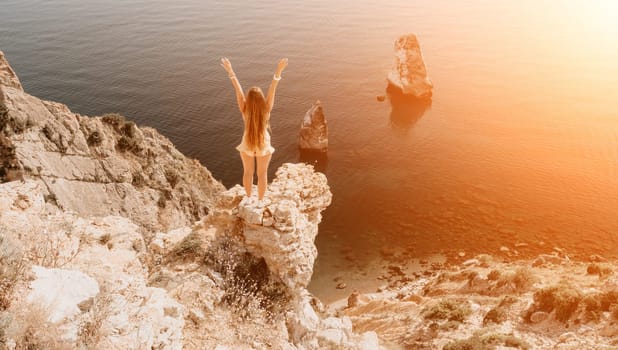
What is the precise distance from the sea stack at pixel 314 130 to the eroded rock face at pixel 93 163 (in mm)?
23869

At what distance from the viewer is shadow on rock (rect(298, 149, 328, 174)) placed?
184ft

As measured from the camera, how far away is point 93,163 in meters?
26.0

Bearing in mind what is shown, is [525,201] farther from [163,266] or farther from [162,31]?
[162,31]

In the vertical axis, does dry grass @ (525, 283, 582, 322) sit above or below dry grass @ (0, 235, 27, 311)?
below

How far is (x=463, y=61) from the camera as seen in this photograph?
92188mm

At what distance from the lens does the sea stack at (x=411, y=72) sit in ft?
250

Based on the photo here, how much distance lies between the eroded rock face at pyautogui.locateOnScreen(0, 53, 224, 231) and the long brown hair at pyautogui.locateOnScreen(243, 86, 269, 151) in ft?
50.5

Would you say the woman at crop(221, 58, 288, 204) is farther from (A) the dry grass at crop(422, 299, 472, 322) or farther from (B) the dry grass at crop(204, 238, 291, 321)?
(A) the dry grass at crop(422, 299, 472, 322)

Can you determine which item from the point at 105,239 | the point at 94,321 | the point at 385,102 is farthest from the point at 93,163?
the point at 385,102

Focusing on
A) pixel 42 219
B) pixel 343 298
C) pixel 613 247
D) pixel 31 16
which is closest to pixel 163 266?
pixel 42 219

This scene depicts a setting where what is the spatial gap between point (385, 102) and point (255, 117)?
70704 millimetres

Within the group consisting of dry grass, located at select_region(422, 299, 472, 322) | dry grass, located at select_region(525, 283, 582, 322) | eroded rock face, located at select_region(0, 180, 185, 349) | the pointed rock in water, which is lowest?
dry grass, located at select_region(422, 299, 472, 322)

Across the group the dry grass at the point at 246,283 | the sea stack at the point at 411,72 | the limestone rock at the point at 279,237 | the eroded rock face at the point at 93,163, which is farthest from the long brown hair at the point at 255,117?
the sea stack at the point at 411,72

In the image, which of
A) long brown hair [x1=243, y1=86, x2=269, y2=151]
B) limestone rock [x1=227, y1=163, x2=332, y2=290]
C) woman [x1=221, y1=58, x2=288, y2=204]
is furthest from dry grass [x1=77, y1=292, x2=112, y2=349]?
limestone rock [x1=227, y1=163, x2=332, y2=290]
